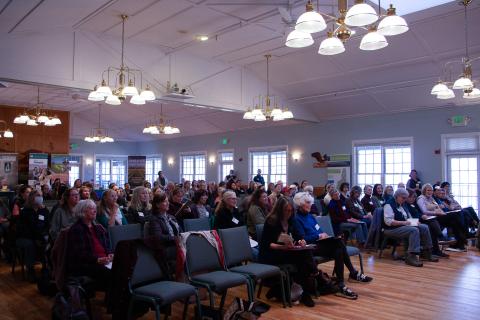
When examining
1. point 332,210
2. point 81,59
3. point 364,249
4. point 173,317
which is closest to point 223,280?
point 173,317

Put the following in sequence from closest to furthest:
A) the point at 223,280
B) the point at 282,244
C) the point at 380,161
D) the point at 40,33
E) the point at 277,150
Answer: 1. the point at 223,280
2. the point at 282,244
3. the point at 40,33
4. the point at 380,161
5. the point at 277,150

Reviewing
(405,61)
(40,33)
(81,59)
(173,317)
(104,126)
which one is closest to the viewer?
(173,317)

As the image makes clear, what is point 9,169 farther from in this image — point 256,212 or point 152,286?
point 152,286

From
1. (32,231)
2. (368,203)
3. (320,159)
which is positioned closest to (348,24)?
(32,231)

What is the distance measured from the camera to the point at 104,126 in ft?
55.9

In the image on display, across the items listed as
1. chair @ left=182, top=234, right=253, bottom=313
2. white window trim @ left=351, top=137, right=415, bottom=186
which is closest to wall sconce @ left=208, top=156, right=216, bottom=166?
white window trim @ left=351, top=137, right=415, bottom=186

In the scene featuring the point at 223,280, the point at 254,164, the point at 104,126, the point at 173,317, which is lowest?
the point at 173,317

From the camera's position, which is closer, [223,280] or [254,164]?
[223,280]

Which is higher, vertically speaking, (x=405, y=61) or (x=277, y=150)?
(x=405, y=61)

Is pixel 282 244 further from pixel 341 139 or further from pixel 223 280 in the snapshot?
pixel 341 139

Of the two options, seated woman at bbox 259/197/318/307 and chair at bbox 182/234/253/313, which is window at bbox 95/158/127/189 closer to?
seated woman at bbox 259/197/318/307

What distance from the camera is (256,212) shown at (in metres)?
5.39

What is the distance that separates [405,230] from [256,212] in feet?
7.66

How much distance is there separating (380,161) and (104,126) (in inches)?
430
